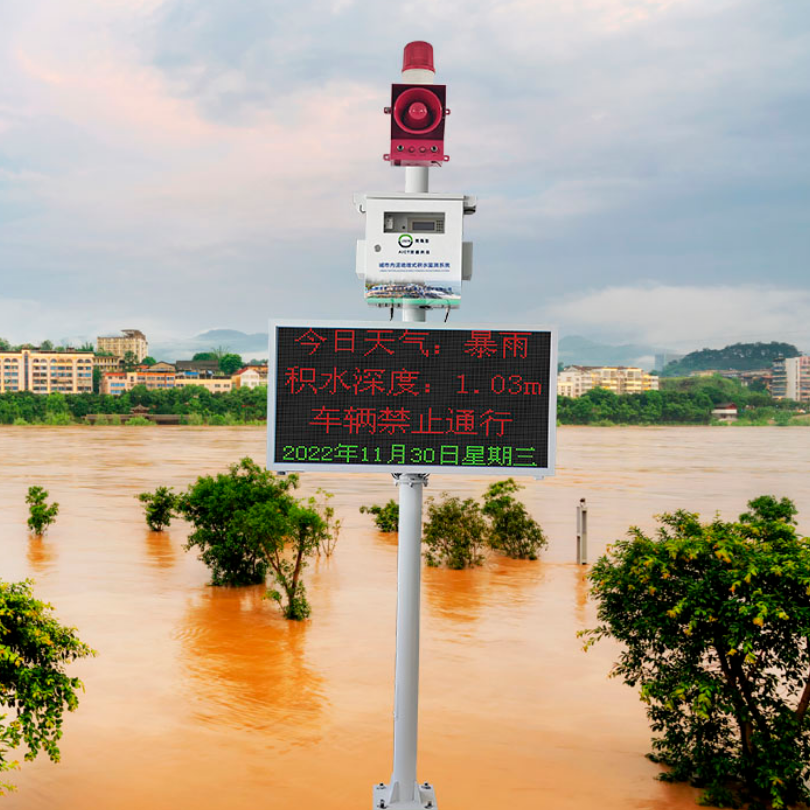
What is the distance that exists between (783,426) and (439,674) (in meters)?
69.6

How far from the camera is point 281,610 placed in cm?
851

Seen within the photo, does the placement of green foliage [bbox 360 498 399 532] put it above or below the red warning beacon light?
below

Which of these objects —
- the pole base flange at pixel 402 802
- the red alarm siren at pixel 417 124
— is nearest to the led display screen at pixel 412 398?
Result: the red alarm siren at pixel 417 124

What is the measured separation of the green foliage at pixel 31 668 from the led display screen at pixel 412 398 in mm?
1464

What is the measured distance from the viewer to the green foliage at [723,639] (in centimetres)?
410

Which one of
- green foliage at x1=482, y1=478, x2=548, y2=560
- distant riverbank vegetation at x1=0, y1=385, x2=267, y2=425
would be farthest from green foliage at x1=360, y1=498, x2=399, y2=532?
distant riverbank vegetation at x1=0, y1=385, x2=267, y2=425

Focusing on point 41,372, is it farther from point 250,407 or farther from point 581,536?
point 581,536

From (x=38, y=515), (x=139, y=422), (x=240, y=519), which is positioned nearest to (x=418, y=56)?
(x=240, y=519)

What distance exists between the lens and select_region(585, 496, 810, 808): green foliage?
13.5ft

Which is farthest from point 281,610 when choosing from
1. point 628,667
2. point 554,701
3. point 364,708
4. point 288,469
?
point 288,469

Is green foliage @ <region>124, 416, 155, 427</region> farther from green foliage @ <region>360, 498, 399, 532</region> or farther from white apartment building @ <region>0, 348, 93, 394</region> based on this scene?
green foliage @ <region>360, 498, 399, 532</region>

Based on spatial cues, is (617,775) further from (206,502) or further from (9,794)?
(206,502)

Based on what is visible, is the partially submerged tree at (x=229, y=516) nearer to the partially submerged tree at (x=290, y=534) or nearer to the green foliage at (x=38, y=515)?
the partially submerged tree at (x=290, y=534)

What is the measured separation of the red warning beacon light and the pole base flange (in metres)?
3.11
